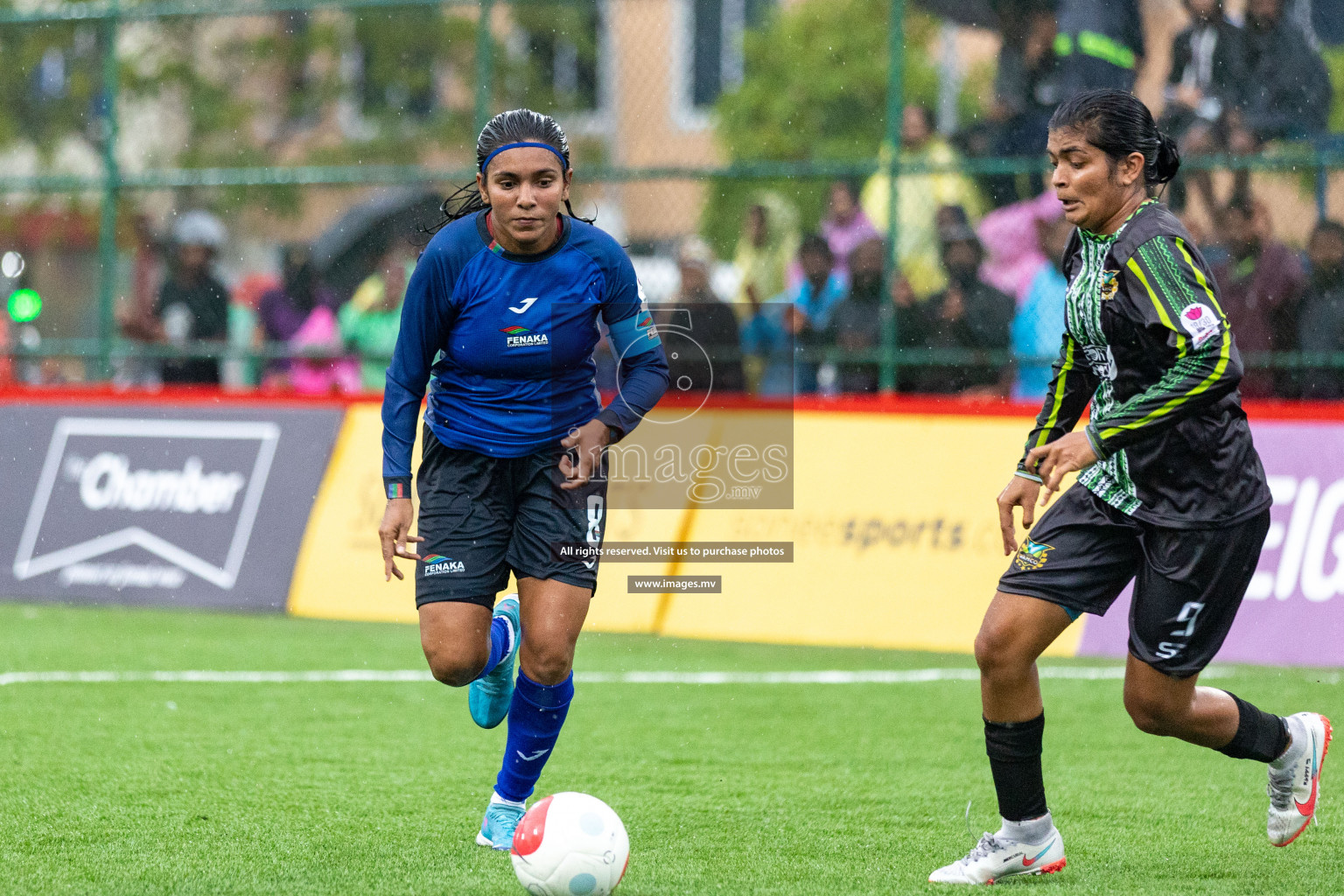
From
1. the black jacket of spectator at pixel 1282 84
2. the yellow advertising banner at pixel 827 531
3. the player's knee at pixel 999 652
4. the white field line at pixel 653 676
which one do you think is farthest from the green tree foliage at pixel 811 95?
the player's knee at pixel 999 652

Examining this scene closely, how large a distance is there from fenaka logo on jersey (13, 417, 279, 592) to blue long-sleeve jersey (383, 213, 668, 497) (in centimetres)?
557

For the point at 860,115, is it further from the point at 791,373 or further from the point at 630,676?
the point at 630,676

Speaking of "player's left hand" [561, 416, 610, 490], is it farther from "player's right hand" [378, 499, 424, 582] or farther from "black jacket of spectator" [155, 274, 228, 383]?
"black jacket of spectator" [155, 274, 228, 383]

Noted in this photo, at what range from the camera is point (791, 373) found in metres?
10.3

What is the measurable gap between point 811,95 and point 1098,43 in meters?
6.83

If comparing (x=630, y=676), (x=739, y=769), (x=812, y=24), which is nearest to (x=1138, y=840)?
(x=739, y=769)

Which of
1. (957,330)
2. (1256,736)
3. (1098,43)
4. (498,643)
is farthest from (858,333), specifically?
(1256,736)

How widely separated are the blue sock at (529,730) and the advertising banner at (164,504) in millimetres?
5429

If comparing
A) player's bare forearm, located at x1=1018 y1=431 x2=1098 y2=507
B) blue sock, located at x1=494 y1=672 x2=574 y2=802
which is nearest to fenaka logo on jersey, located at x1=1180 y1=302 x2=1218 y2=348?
player's bare forearm, located at x1=1018 y1=431 x2=1098 y2=507

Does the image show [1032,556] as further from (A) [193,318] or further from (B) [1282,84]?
(A) [193,318]

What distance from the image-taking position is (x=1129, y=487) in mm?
4613

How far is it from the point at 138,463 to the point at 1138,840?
744 cm

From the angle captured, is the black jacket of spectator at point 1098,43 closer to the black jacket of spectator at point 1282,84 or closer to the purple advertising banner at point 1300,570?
the black jacket of spectator at point 1282,84

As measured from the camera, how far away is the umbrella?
1177 cm
